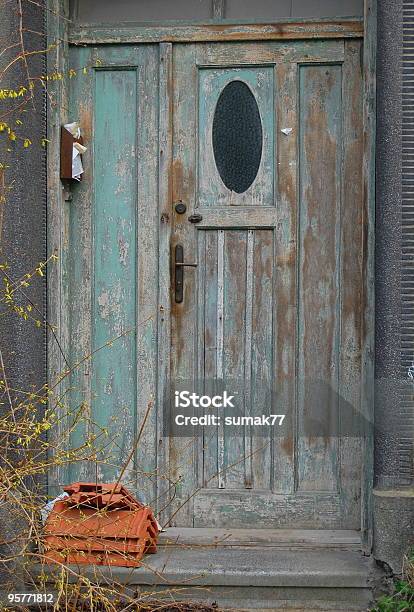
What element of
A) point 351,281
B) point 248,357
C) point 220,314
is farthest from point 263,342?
point 351,281

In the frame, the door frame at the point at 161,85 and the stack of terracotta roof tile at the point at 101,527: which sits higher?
the door frame at the point at 161,85

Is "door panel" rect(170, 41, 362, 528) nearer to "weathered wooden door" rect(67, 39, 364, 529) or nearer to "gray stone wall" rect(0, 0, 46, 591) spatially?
"weathered wooden door" rect(67, 39, 364, 529)

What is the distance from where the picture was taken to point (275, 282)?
4.90m

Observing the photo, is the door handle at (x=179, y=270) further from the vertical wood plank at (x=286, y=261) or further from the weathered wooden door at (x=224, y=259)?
the vertical wood plank at (x=286, y=261)

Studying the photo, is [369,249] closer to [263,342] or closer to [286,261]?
[286,261]

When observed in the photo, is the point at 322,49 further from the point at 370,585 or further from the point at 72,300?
the point at 370,585

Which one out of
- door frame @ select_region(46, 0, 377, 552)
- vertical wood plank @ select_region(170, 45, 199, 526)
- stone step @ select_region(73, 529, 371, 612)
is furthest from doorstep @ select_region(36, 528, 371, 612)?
vertical wood plank @ select_region(170, 45, 199, 526)

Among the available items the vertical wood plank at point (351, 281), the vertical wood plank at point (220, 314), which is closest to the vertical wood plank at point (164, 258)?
the vertical wood plank at point (220, 314)

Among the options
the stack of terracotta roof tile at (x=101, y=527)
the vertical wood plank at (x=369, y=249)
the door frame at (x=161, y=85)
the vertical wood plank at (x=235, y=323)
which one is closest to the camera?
the stack of terracotta roof tile at (x=101, y=527)

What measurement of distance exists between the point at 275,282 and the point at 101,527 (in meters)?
1.43

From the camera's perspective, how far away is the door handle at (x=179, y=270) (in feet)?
16.2

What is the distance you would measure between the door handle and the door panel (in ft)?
0.10

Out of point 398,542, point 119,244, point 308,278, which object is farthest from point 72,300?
point 398,542

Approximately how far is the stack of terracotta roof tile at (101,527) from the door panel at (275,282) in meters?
0.39
